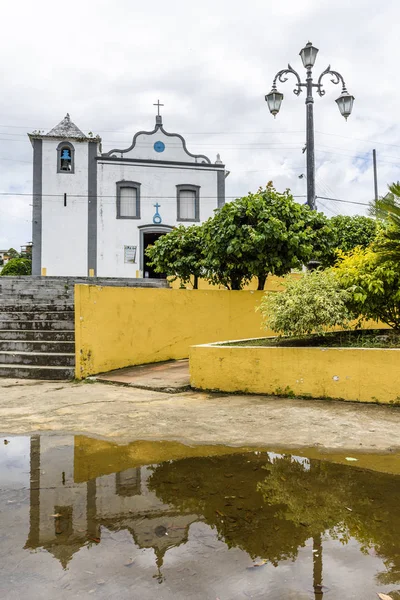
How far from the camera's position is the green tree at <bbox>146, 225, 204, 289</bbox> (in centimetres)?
1184

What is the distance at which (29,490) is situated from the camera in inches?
129

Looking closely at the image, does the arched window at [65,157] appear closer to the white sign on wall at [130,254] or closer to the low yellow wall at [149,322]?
the white sign on wall at [130,254]

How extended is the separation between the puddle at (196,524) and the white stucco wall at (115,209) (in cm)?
1871

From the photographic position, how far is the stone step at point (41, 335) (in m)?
8.85

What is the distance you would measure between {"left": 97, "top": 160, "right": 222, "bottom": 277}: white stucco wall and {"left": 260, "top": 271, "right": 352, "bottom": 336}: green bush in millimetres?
16512

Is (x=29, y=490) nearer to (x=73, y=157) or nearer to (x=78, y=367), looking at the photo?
(x=78, y=367)

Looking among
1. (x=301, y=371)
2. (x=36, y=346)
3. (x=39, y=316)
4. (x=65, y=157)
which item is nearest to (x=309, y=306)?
(x=301, y=371)

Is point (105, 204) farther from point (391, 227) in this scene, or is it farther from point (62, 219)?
point (391, 227)

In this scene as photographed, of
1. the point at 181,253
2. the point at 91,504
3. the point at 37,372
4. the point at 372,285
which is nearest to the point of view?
the point at 91,504

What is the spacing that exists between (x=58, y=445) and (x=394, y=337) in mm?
4915

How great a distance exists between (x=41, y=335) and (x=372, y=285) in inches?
237

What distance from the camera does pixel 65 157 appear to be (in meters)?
22.3

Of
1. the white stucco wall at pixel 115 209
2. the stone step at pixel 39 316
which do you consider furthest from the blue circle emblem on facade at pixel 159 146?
the stone step at pixel 39 316

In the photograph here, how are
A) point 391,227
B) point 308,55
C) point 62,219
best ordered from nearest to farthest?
1. point 391,227
2. point 308,55
3. point 62,219
